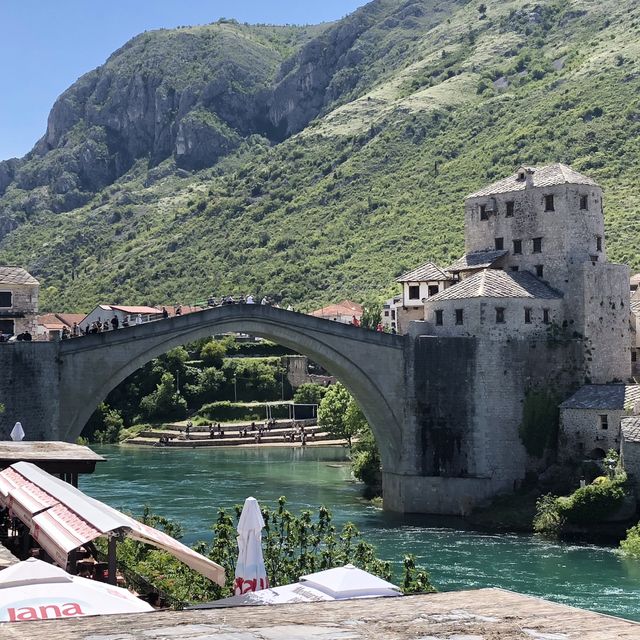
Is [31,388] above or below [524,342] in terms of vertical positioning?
below

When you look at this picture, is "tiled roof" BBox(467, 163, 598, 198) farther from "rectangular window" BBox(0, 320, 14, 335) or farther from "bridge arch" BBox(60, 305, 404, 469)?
"rectangular window" BBox(0, 320, 14, 335)

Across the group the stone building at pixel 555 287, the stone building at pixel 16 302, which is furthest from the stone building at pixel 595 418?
the stone building at pixel 16 302

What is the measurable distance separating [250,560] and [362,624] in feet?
40.1

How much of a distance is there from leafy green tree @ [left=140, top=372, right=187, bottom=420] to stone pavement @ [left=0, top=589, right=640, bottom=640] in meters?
101

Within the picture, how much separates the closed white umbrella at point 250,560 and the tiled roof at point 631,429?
102 ft

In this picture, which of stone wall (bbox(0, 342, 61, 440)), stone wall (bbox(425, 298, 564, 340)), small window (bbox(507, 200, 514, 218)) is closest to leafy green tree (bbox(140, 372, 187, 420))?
small window (bbox(507, 200, 514, 218))

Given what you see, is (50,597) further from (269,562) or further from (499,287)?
(499,287)

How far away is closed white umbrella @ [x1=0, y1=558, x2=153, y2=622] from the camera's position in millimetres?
14688

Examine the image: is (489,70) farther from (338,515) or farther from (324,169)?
(338,515)

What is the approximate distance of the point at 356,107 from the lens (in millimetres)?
193375

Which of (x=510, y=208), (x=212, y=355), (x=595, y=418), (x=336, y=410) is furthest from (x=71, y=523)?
(x=212, y=355)

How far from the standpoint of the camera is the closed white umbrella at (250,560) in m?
22.3

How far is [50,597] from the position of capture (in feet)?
49.5

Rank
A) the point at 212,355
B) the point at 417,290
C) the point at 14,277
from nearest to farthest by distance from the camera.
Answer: the point at 14,277
the point at 417,290
the point at 212,355
